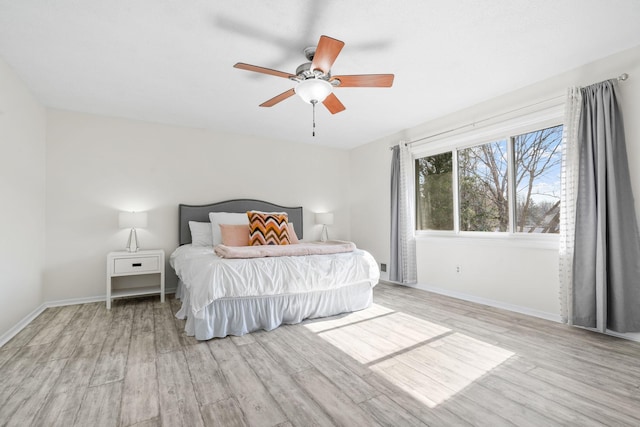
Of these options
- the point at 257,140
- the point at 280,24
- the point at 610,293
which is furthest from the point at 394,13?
the point at 257,140

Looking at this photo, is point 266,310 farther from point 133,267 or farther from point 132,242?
point 132,242

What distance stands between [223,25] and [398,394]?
2.63m

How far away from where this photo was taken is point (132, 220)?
3.73 metres

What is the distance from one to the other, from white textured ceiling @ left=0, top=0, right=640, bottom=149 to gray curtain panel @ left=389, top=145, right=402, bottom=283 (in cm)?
110

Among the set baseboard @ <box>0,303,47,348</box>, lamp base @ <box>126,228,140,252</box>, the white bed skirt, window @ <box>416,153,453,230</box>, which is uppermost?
window @ <box>416,153,453,230</box>

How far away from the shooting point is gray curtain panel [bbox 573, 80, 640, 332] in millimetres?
2453

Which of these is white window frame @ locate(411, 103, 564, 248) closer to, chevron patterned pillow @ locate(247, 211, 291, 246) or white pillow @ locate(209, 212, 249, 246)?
chevron patterned pillow @ locate(247, 211, 291, 246)

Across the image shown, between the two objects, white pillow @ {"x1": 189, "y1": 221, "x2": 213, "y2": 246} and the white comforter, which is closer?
the white comforter

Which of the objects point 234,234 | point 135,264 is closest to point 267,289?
point 234,234

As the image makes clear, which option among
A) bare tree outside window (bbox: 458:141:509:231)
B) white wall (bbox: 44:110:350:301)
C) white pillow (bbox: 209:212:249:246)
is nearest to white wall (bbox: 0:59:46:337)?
white wall (bbox: 44:110:350:301)

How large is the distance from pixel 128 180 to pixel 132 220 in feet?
2.18

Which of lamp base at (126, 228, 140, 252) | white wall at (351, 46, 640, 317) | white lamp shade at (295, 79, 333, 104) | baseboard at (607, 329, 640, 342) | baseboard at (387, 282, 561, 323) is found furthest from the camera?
lamp base at (126, 228, 140, 252)

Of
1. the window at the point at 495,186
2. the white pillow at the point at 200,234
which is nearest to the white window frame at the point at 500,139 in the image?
the window at the point at 495,186

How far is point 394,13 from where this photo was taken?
2.05m
